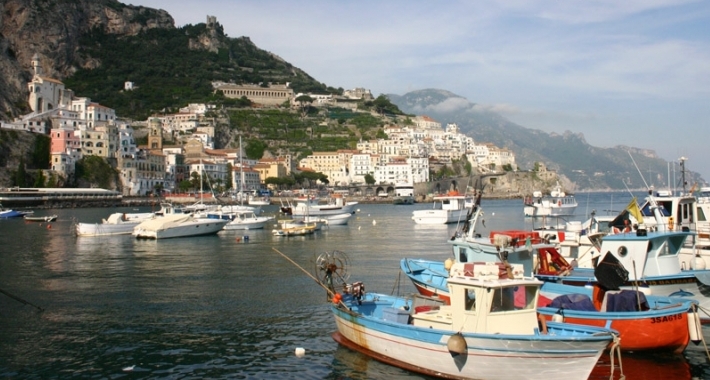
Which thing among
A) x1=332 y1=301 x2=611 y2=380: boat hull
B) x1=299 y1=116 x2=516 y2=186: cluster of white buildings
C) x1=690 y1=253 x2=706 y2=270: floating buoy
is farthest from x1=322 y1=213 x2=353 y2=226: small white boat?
x1=299 y1=116 x2=516 y2=186: cluster of white buildings

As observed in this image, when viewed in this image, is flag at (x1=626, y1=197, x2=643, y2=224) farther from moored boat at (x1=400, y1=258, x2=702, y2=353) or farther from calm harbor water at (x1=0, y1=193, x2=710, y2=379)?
calm harbor water at (x1=0, y1=193, x2=710, y2=379)

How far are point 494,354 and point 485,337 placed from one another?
35cm

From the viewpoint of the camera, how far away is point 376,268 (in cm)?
2669

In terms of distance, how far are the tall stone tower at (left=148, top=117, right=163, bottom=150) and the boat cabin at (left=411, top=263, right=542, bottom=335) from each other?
414 feet

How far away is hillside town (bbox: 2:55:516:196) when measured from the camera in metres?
111

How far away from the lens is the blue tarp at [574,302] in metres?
13.3

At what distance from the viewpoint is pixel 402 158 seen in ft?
484

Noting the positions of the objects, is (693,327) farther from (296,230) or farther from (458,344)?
(296,230)

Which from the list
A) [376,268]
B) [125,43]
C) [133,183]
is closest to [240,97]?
[125,43]

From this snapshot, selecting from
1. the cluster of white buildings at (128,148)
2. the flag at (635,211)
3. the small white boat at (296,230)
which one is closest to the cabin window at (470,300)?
the flag at (635,211)

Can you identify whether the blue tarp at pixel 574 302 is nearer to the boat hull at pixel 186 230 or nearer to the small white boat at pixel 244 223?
the boat hull at pixel 186 230

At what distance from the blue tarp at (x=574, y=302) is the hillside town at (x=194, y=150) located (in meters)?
76.5

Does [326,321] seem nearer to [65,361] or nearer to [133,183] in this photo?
[65,361]

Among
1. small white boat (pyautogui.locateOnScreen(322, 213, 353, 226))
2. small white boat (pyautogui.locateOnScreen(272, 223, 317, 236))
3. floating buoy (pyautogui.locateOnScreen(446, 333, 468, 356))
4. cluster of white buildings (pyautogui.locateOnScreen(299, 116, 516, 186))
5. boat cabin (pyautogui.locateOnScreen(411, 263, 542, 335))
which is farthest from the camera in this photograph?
cluster of white buildings (pyautogui.locateOnScreen(299, 116, 516, 186))
